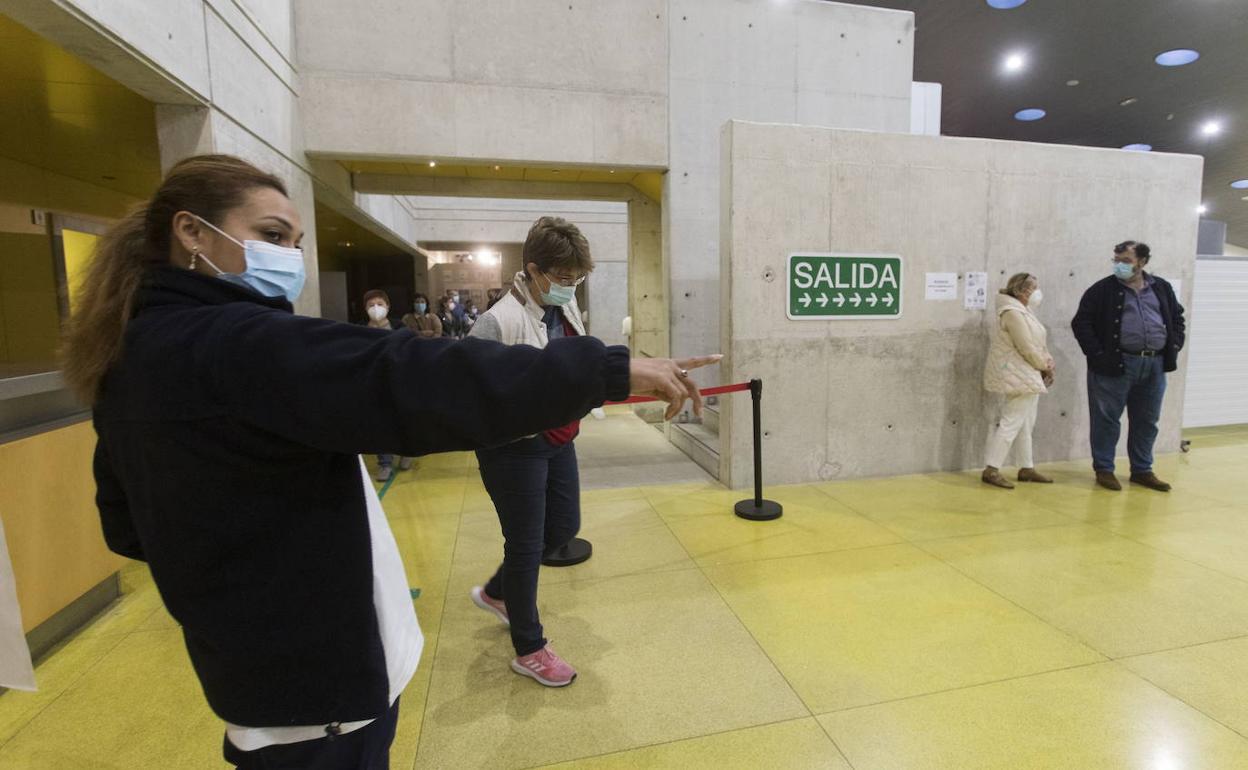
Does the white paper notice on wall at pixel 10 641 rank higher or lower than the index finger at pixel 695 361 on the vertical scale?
lower

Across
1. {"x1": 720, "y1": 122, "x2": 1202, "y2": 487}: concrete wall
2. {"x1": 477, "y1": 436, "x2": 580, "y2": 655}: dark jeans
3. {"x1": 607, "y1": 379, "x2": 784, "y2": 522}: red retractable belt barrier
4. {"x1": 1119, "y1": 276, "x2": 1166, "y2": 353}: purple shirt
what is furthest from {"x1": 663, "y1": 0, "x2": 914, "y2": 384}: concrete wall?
{"x1": 477, "y1": 436, "x2": 580, "y2": 655}: dark jeans

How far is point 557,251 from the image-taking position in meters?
2.25

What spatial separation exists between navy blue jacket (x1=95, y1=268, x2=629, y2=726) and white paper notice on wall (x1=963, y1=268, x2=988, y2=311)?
5.40 m

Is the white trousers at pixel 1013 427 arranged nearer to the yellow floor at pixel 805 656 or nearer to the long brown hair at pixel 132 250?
the yellow floor at pixel 805 656

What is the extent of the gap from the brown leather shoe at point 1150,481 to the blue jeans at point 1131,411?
4cm

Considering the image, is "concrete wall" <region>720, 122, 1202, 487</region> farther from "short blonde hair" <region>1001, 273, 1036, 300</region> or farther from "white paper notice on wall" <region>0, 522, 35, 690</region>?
"white paper notice on wall" <region>0, 522, 35, 690</region>

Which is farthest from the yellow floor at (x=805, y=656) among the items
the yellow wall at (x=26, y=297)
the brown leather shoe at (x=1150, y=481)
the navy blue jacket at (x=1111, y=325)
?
the yellow wall at (x=26, y=297)

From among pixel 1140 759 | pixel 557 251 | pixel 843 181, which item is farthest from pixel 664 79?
pixel 1140 759

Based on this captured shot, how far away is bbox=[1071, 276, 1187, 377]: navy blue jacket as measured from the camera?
4750mm

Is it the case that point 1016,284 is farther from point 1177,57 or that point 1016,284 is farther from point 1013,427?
point 1177,57

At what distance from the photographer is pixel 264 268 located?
40.1 inches

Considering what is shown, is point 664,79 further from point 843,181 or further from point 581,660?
point 581,660

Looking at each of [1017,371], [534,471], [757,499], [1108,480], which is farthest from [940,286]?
[534,471]

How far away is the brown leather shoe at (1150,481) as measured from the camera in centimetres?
477
